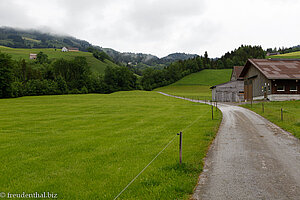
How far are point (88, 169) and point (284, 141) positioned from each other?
1086 cm

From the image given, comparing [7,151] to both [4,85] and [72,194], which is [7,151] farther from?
[4,85]

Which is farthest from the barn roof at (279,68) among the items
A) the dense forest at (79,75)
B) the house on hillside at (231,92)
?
the dense forest at (79,75)

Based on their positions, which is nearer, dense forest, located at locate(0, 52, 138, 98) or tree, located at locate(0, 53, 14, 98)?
tree, located at locate(0, 53, 14, 98)

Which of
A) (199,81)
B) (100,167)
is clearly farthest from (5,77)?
(199,81)

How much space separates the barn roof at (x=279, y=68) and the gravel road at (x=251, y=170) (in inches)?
1218

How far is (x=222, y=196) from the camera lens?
18.5ft

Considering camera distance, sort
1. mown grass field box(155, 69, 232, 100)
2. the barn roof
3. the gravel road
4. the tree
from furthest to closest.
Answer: mown grass field box(155, 69, 232, 100) < the tree < the barn roof < the gravel road

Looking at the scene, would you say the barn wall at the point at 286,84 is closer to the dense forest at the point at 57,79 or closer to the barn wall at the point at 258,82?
the barn wall at the point at 258,82

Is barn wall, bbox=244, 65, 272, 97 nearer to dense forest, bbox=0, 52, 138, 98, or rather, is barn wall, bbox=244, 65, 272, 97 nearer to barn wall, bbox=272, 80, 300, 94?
barn wall, bbox=272, 80, 300, 94

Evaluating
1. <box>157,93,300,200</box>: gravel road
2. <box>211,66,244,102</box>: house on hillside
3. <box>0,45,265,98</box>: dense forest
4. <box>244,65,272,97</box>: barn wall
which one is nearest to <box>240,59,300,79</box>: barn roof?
<box>244,65,272,97</box>: barn wall

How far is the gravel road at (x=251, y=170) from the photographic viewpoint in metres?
5.84

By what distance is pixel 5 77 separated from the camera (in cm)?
7012

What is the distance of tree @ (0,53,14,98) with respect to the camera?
68.7 meters

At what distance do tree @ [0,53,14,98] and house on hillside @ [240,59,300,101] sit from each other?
7282 centimetres
